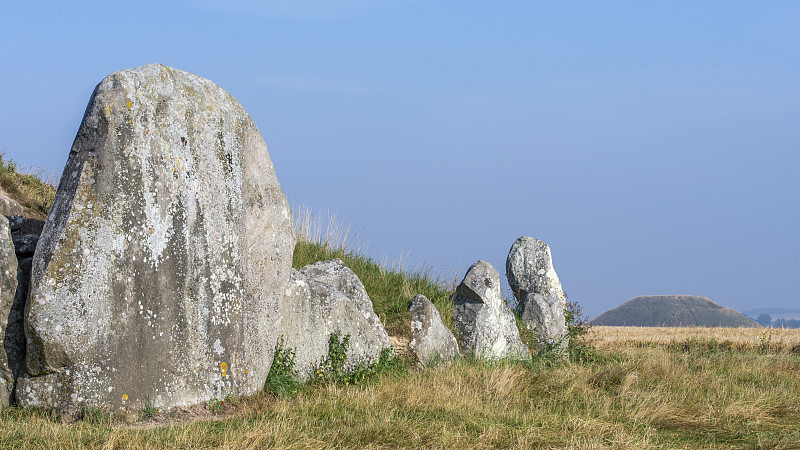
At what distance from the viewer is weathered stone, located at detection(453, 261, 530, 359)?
11336mm

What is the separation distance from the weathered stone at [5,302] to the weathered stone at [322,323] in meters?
3.02

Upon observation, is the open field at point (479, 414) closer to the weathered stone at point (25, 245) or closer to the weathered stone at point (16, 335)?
the weathered stone at point (16, 335)

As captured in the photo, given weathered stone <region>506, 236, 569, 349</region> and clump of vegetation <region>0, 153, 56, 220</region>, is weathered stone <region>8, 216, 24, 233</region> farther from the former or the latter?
weathered stone <region>506, 236, 569, 349</region>

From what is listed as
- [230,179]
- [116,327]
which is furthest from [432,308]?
[116,327]

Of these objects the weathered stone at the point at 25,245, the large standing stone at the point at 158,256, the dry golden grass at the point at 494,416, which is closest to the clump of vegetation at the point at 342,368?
the dry golden grass at the point at 494,416

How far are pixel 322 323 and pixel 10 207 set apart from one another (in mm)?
6697

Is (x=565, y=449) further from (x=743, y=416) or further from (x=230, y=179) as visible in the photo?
(x=230, y=179)

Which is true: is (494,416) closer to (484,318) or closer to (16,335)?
(484,318)

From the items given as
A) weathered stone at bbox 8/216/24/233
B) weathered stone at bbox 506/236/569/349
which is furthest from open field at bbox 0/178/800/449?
weathered stone at bbox 8/216/24/233

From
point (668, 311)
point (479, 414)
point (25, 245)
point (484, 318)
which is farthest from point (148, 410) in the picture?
point (668, 311)

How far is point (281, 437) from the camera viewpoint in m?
6.39

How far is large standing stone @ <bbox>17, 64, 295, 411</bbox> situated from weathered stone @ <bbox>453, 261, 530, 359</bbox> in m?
3.97

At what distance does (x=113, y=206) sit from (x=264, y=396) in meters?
2.84

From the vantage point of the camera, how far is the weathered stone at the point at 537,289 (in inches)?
514
